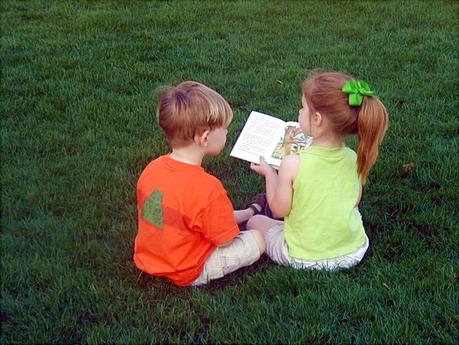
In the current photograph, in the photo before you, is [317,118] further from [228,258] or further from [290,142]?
[228,258]

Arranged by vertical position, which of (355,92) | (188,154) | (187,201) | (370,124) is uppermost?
(355,92)

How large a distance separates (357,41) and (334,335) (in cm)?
428

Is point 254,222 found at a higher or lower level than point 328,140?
lower

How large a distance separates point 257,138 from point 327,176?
0.54 m

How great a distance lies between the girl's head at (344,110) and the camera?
10.8 ft

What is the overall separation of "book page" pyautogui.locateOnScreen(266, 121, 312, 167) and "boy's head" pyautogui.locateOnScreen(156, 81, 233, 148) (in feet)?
1.65

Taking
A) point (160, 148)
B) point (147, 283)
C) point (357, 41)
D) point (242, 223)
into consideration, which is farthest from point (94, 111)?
point (357, 41)

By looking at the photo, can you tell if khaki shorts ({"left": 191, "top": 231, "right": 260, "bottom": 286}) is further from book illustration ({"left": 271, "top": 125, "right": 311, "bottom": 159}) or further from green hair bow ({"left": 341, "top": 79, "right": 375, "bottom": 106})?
green hair bow ({"left": 341, "top": 79, "right": 375, "bottom": 106})

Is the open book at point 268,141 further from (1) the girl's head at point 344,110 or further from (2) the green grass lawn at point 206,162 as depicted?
(2) the green grass lawn at point 206,162

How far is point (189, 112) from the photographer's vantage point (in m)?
3.24

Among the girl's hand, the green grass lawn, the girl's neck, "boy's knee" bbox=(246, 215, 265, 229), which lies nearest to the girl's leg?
"boy's knee" bbox=(246, 215, 265, 229)

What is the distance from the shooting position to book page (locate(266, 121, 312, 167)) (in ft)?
12.2

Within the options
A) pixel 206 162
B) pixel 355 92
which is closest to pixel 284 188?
pixel 355 92

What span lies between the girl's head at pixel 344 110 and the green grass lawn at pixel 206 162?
0.68m
